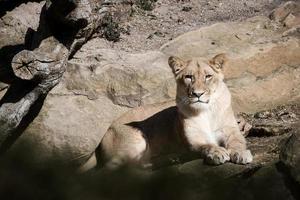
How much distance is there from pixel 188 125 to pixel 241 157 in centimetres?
142

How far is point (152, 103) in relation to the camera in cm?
1039

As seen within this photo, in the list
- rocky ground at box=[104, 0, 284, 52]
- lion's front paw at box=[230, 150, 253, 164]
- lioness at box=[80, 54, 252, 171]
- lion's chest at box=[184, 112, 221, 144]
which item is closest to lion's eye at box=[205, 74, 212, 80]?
lioness at box=[80, 54, 252, 171]

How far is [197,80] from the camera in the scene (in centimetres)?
813

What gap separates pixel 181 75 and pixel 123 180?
5.57m

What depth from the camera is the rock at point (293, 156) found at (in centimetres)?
541

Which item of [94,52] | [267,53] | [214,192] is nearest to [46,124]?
[94,52]

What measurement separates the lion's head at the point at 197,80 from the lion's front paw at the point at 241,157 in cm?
118

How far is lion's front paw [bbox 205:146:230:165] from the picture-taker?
6948mm

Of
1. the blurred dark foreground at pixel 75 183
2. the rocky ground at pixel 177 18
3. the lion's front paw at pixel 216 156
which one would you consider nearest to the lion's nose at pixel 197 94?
the lion's front paw at pixel 216 156

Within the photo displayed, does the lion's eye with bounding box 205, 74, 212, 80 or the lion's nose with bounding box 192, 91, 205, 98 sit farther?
the lion's eye with bounding box 205, 74, 212, 80

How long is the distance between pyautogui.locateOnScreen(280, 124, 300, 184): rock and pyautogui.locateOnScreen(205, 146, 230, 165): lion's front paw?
121cm

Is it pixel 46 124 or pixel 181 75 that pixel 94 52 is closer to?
pixel 46 124

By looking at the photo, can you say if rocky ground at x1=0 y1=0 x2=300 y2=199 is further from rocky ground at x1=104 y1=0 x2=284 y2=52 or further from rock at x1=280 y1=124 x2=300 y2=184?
rock at x1=280 y1=124 x2=300 y2=184

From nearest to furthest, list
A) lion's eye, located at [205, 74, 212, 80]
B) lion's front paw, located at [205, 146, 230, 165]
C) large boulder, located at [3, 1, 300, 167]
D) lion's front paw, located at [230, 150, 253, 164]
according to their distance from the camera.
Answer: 1. lion's front paw, located at [205, 146, 230, 165]
2. lion's front paw, located at [230, 150, 253, 164]
3. lion's eye, located at [205, 74, 212, 80]
4. large boulder, located at [3, 1, 300, 167]
